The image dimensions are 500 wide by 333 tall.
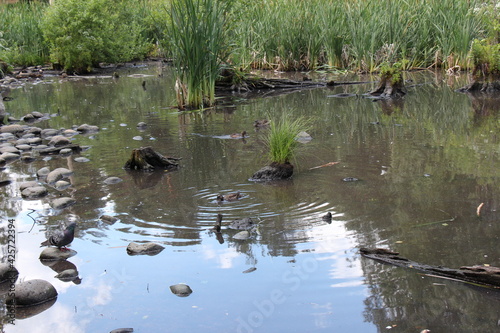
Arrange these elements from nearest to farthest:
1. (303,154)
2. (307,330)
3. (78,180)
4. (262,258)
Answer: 1. (307,330)
2. (262,258)
3. (78,180)
4. (303,154)

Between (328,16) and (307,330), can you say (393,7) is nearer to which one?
(328,16)

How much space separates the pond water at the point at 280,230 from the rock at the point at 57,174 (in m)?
0.15

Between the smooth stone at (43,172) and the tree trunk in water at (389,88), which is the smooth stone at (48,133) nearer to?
the smooth stone at (43,172)

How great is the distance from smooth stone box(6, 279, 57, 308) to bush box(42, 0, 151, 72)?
13732 millimetres

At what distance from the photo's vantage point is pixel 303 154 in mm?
5707

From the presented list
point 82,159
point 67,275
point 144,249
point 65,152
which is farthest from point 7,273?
point 65,152

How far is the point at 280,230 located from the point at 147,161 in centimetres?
218

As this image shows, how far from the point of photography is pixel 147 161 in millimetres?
5426

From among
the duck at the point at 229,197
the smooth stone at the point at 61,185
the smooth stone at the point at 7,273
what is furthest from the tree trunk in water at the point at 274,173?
the smooth stone at the point at 7,273

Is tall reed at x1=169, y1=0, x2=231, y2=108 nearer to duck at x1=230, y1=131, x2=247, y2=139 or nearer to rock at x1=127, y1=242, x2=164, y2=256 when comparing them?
duck at x1=230, y1=131, x2=247, y2=139

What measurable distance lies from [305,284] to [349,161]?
2600mm

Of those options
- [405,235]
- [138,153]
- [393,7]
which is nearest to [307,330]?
[405,235]

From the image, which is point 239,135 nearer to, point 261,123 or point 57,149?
point 261,123

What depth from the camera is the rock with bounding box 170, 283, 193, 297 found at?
2.90 m
